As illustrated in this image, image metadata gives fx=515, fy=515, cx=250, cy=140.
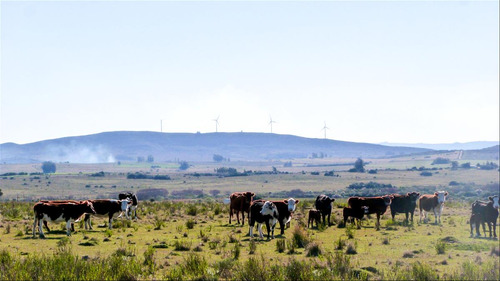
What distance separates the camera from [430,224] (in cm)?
2925

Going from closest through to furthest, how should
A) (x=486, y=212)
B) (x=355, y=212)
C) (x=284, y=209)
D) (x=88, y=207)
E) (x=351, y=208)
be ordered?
(x=486, y=212)
(x=284, y=209)
(x=88, y=207)
(x=355, y=212)
(x=351, y=208)

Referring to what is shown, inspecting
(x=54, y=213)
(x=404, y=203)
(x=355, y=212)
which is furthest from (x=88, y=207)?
(x=404, y=203)

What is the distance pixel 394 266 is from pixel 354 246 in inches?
136

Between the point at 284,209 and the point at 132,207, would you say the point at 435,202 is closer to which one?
the point at 284,209

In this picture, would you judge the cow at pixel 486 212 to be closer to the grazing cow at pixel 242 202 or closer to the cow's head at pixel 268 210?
the cow's head at pixel 268 210

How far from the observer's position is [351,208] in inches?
1134

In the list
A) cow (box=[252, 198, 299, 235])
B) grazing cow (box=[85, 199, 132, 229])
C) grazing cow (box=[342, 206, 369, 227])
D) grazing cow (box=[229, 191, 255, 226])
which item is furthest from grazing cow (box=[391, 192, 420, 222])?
→ grazing cow (box=[85, 199, 132, 229])

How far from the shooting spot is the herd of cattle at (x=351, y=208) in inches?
907

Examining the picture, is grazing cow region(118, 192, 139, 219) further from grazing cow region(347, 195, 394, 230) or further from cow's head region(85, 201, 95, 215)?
grazing cow region(347, 195, 394, 230)

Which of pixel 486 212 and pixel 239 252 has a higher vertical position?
pixel 486 212

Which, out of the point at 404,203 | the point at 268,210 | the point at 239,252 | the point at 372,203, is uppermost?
the point at 268,210

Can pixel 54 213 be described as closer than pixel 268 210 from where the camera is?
No

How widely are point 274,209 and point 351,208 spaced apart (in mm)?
7364

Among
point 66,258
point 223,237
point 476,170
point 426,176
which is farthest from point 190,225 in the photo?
point 476,170
